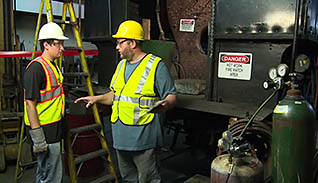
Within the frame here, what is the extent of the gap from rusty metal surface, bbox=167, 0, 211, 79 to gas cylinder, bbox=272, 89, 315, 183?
7.82 feet

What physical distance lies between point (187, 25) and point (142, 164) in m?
2.78

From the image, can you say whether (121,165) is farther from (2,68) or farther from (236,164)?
(2,68)

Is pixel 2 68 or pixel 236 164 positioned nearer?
pixel 236 164

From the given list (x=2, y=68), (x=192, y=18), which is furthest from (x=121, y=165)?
(x=2, y=68)

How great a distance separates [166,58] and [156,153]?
63.5 inches

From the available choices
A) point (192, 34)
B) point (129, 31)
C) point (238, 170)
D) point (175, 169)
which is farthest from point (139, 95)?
point (192, 34)

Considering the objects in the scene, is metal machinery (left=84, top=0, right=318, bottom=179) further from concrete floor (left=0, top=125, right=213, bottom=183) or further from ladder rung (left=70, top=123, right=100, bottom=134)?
ladder rung (left=70, top=123, right=100, bottom=134)

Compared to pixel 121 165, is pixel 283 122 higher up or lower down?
higher up

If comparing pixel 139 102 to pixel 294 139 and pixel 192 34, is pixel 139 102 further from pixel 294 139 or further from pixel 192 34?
pixel 192 34

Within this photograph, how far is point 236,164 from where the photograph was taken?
204cm

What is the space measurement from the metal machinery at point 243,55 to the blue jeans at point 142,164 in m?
0.78

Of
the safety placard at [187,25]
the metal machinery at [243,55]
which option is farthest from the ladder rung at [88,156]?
the safety placard at [187,25]

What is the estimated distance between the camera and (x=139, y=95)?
251 cm

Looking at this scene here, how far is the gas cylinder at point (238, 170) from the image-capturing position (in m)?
2.00
